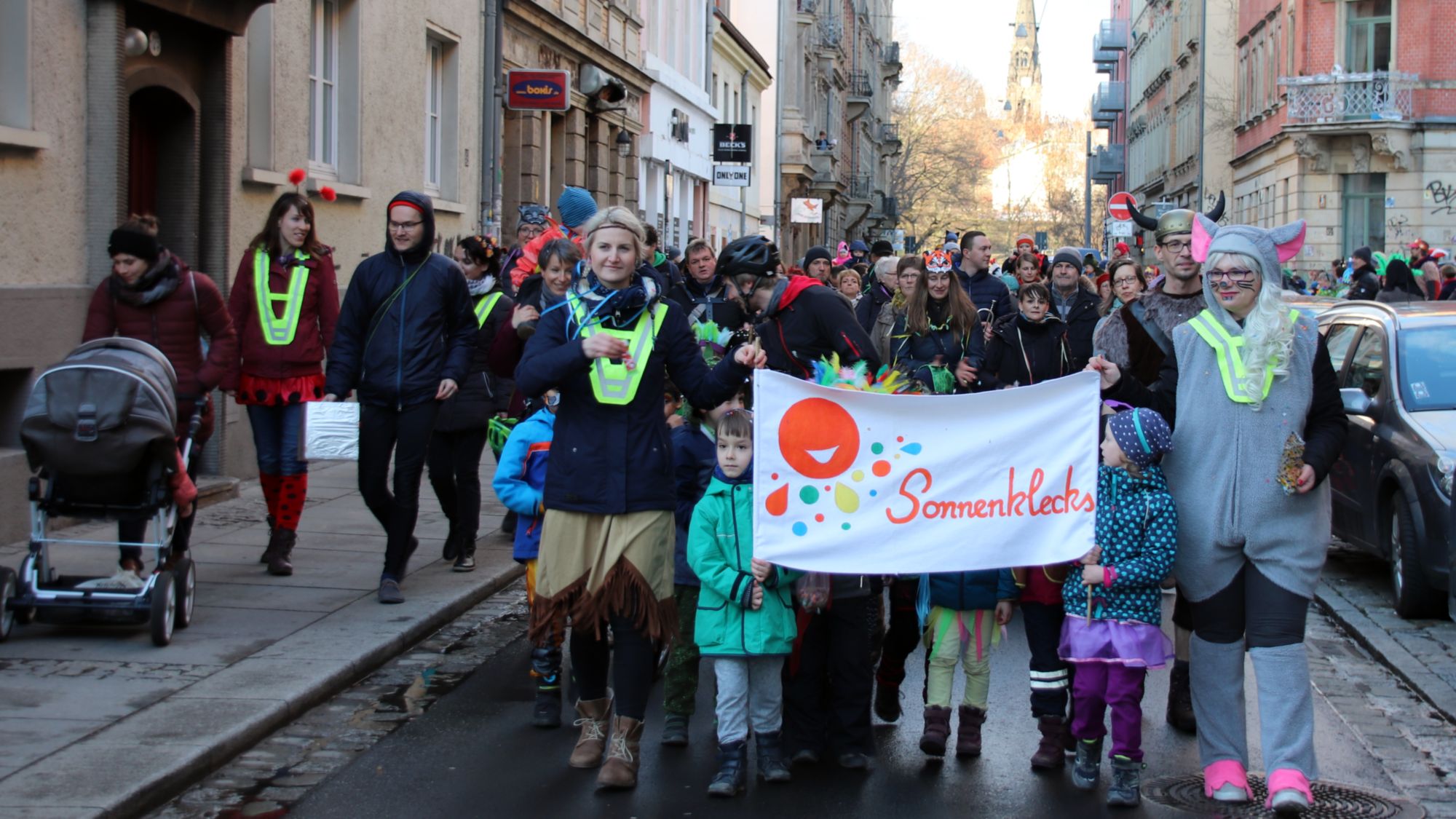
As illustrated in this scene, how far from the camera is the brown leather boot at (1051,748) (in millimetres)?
6168

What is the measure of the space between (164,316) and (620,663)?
3.63 m

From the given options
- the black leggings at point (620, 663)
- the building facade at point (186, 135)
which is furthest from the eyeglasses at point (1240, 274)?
the building facade at point (186, 135)

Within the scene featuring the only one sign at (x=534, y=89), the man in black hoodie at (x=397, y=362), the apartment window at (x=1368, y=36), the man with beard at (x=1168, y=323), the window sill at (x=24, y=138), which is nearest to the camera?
the man with beard at (x=1168, y=323)

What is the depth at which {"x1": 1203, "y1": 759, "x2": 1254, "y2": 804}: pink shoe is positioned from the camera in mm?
5629

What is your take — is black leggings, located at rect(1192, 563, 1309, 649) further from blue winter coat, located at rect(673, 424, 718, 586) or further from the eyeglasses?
blue winter coat, located at rect(673, 424, 718, 586)

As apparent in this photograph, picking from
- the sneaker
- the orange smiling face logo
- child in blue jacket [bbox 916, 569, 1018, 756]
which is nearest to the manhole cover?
child in blue jacket [bbox 916, 569, 1018, 756]

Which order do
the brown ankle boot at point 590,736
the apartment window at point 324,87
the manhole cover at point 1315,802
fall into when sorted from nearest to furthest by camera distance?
the manhole cover at point 1315,802 → the brown ankle boot at point 590,736 → the apartment window at point 324,87

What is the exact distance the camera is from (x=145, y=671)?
23.2ft

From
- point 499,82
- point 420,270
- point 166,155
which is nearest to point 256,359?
point 420,270

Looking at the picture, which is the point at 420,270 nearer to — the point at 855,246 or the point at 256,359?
the point at 256,359

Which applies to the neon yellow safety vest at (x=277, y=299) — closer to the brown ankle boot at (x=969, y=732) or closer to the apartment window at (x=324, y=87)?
the brown ankle boot at (x=969, y=732)

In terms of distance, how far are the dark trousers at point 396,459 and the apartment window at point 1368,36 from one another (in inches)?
1486

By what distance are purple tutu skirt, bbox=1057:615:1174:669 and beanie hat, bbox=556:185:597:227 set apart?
4.69m

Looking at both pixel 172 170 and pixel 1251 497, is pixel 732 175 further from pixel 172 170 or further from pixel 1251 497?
pixel 1251 497
